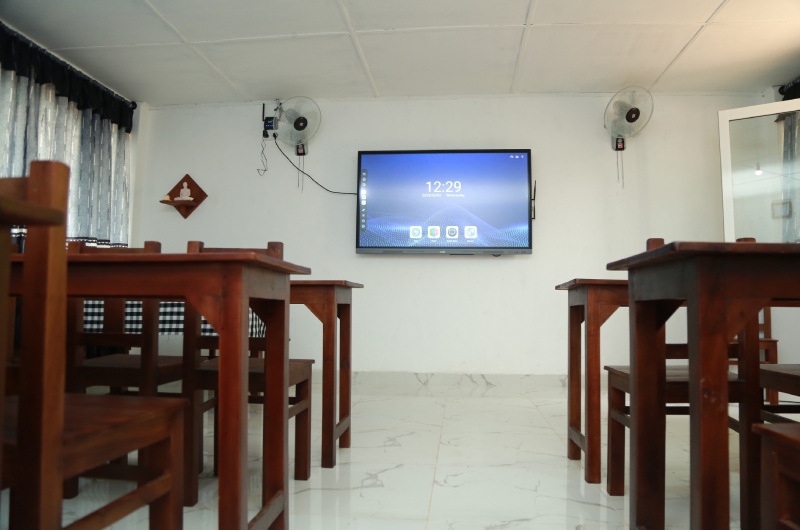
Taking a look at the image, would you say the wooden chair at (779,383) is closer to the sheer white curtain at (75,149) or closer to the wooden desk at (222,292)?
the wooden desk at (222,292)

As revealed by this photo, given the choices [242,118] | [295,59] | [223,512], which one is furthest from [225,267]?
[242,118]

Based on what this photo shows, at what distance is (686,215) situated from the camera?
417 cm

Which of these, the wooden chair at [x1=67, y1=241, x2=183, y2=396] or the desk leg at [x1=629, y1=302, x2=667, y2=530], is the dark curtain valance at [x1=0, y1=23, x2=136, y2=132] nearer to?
the wooden chair at [x1=67, y1=241, x2=183, y2=396]

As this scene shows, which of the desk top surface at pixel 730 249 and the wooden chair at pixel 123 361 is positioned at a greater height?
the desk top surface at pixel 730 249

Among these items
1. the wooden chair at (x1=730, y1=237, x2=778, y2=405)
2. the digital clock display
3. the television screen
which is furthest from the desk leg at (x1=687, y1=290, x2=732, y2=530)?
the digital clock display

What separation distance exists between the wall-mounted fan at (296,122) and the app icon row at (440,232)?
3.70ft

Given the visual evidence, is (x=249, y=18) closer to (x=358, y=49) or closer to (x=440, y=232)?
(x=358, y=49)

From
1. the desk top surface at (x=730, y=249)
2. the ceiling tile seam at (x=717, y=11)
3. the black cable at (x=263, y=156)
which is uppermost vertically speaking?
the ceiling tile seam at (x=717, y=11)

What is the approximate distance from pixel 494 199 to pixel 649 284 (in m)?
2.86

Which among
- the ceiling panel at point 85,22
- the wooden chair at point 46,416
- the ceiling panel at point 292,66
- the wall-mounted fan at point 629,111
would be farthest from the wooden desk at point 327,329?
the wall-mounted fan at point 629,111

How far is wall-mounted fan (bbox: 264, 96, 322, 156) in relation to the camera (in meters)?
4.36

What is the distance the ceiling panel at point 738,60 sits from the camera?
3.34m

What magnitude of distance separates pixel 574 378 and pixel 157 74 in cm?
356

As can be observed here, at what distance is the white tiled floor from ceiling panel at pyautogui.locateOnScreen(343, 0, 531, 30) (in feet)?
7.83
